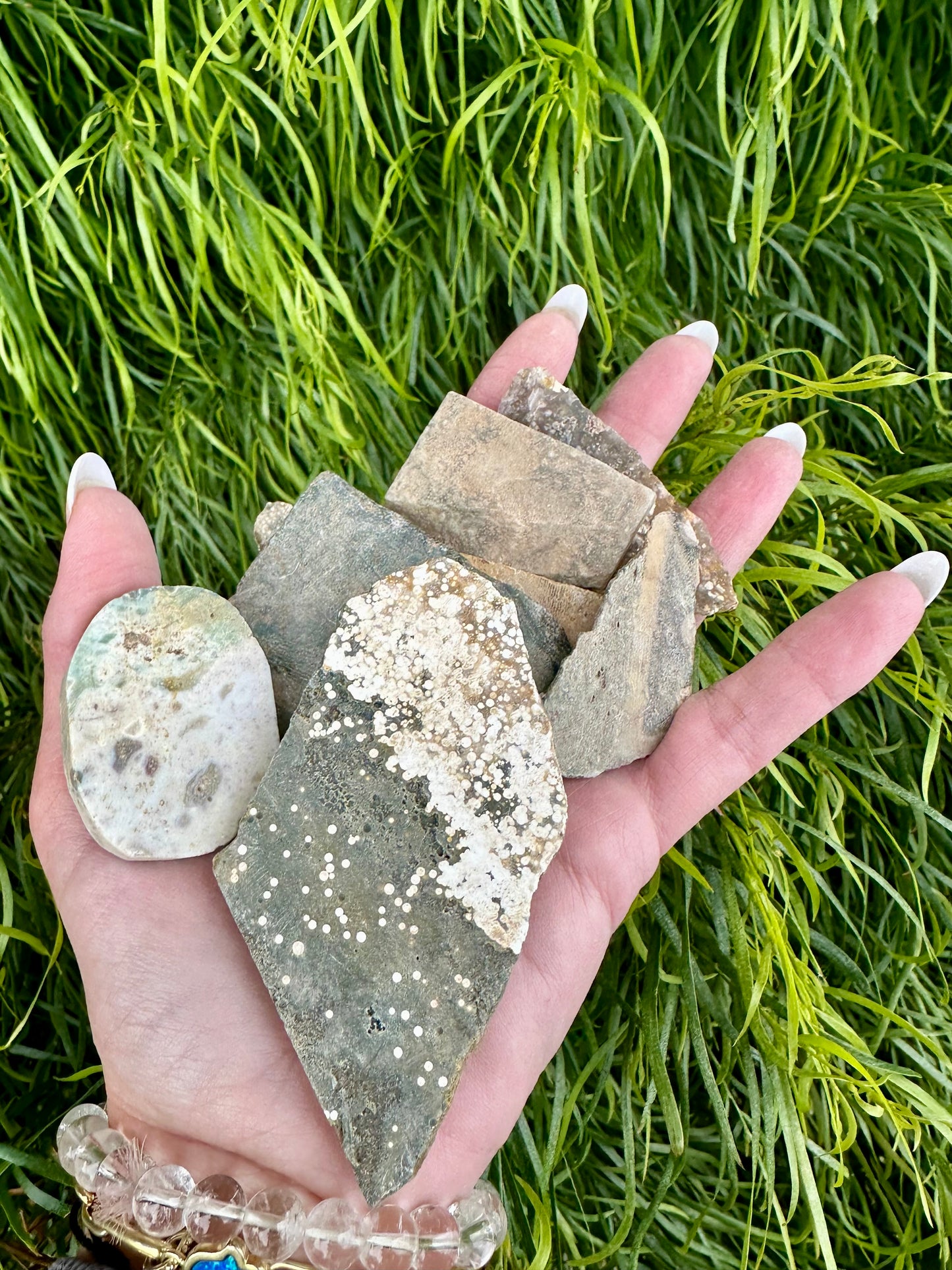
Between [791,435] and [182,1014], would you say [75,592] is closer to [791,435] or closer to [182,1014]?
[182,1014]

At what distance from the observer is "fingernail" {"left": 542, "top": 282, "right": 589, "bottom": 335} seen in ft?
4.67

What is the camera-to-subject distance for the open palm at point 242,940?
104 centimetres

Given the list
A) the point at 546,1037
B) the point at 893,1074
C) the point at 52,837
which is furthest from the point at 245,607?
the point at 893,1074

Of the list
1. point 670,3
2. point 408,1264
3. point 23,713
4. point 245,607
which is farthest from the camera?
point 23,713

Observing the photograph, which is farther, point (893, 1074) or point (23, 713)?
point (23, 713)

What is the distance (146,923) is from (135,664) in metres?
0.28

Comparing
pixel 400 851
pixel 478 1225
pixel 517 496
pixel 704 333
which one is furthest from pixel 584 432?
pixel 478 1225

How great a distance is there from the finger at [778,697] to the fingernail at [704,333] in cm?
44

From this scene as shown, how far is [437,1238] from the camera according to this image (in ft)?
3.36

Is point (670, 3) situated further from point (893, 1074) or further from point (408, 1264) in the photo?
point (408, 1264)

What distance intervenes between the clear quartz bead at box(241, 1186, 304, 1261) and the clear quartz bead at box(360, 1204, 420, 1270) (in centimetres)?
7

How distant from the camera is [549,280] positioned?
5.05 ft

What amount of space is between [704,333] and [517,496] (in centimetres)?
42

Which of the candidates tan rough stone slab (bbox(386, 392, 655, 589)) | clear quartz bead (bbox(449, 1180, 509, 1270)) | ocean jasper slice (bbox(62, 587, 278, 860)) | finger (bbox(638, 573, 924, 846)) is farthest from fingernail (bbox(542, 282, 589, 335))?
clear quartz bead (bbox(449, 1180, 509, 1270))
